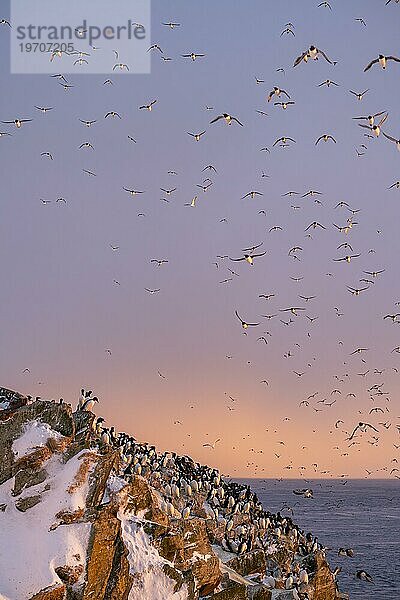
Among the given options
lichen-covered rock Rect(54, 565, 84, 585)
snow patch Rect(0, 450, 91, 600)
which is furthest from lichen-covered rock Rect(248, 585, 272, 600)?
lichen-covered rock Rect(54, 565, 84, 585)

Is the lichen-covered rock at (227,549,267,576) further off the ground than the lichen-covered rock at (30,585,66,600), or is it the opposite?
the lichen-covered rock at (30,585,66,600)

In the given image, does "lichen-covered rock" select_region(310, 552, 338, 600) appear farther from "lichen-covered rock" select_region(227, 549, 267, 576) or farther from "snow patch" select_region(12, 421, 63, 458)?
"snow patch" select_region(12, 421, 63, 458)

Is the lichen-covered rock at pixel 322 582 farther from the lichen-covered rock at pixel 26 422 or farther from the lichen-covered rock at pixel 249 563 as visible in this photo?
the lichen-covered rock at pixel 26 422

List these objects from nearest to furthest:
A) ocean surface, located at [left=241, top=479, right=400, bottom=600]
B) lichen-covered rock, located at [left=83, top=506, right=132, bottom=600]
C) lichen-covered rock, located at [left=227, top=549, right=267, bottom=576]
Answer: lichen-covered rock, located at [left=83, top=506, right=132, bottom=600] → lichen-covered rock, located at [left=227, top=549, right=267, bottom=576] → ocean surface, located at [left=241, top=479, right=400, bottom=600]

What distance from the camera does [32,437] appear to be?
22781 millimetres

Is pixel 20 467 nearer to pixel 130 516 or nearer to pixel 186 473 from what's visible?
pixel 130 516

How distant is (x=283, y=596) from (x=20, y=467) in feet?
41.3

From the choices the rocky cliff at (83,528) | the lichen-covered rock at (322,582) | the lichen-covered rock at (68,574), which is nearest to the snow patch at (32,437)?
the rocky cliff at (83,528)

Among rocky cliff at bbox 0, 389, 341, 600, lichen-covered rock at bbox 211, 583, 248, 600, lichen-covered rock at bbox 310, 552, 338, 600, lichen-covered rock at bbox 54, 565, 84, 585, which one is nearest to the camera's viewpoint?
lichen-covered rock at bbox 54, 565, 84, 585

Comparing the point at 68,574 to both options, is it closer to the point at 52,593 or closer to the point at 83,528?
the point at 52,593

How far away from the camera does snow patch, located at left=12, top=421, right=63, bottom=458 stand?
73.3 ft

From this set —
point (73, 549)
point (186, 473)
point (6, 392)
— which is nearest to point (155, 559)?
point (73, 549)

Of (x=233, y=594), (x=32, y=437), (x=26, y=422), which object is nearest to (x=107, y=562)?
(x=32, y=437)

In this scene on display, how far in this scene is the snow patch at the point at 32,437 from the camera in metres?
22.3
